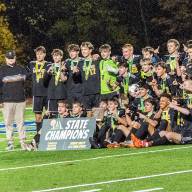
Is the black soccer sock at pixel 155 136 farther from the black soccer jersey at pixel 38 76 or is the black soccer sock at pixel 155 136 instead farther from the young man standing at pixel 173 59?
the black soccer jersey at pixel 38 76

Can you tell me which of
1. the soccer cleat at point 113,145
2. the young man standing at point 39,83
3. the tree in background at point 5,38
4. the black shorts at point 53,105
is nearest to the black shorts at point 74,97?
the black shorts at point 53,105

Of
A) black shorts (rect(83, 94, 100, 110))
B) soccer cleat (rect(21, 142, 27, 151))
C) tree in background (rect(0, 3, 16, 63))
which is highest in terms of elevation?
tree in background (rect(0, 3, 16, 63))

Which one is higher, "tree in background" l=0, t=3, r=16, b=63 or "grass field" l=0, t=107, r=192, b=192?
"tree in background" l=0, t=3, r=16, b=63

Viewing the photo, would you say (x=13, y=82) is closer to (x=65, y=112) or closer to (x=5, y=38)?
(x=65, y=112)

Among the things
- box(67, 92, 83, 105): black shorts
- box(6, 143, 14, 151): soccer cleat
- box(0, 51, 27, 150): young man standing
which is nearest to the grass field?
box(6, 143, 14, 151): soccer cleat

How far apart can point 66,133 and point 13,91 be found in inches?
69.9

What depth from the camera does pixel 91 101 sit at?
19.6m

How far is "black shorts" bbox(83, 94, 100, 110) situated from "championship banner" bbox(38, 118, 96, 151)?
1.23 meters

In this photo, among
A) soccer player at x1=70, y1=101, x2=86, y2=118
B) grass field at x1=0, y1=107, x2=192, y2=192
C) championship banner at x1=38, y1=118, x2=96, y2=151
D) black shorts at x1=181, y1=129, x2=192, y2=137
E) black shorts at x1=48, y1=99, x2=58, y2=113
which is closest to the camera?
grass field at x1=0, y1=107, x2=192, y2=192

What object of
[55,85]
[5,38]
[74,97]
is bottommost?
[74,97]

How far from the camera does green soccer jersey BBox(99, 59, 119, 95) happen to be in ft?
64.1

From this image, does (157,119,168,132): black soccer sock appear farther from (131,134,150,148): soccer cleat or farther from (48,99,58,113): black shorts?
(48,99,58,113): black shorts

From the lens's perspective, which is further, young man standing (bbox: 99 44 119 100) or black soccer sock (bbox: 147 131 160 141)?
young man standing (bbox: 99 44 119 100)

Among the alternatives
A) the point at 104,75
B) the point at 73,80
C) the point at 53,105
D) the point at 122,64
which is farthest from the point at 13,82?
the point at 122,64
